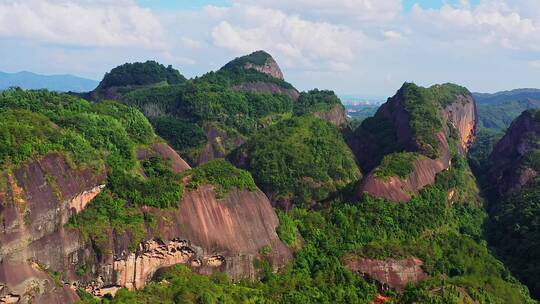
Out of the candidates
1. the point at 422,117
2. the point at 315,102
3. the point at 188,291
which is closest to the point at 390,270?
the point at 188,291

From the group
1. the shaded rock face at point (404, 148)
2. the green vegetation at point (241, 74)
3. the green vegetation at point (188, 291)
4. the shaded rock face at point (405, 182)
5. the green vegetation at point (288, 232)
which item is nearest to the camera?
the green vegetation at point (188, 291)

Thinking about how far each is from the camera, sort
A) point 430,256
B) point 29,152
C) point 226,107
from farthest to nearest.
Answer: point 226,107
point 430,256
point 29,152

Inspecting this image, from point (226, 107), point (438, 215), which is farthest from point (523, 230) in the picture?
point (226, 107)

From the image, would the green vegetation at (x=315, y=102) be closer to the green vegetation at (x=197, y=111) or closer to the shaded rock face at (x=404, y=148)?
the green vegetation at (x=197, y=111)

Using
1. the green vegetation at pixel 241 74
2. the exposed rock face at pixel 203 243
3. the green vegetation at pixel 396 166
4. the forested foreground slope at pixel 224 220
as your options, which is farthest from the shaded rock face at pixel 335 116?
the exposed rock face at pixel 203 243

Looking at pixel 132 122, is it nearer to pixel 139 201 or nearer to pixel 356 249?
pixel 139 201

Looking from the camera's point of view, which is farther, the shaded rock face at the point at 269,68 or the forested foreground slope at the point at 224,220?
the shaded rock face at the point at 269,68
